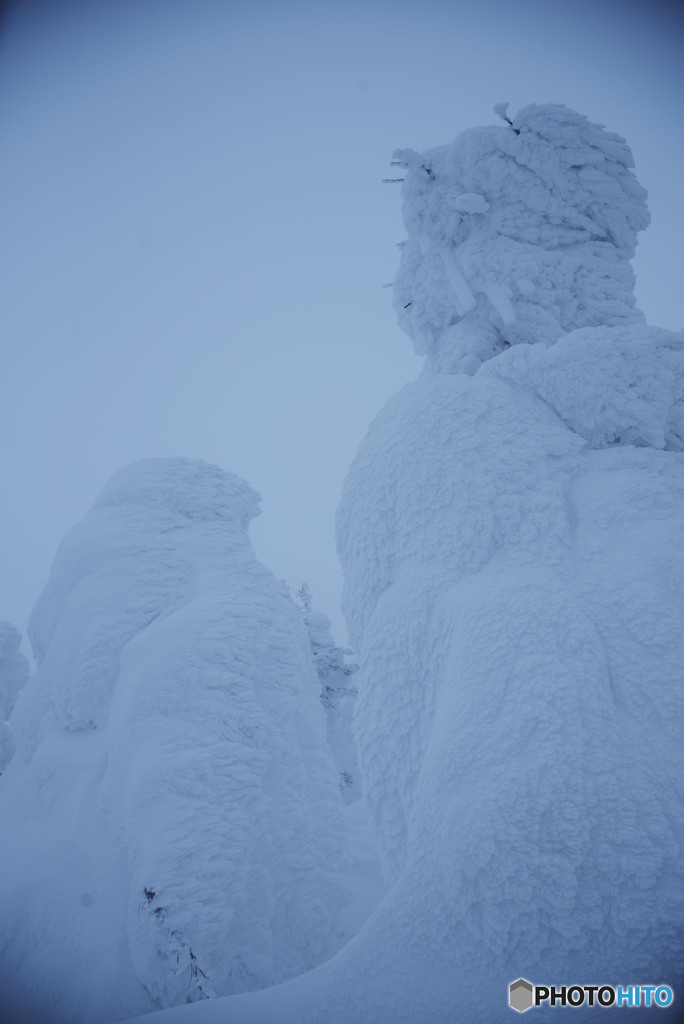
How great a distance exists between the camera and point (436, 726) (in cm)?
257

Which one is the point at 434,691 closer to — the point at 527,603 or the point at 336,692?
the point at 527,603

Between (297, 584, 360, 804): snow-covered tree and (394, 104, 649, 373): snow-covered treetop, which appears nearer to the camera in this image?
(394, 104, 649, 373): snow-covered treetop

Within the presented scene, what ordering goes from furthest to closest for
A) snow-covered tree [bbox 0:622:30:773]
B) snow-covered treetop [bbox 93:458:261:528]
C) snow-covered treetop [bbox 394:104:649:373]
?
snow-covered tree [bbox 0:622:30:773]
snow-covered treetop [bbox 93:458:261:528]
snow-covered treetop [bbox 394:104:649:373]

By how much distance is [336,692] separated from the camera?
8.98 m

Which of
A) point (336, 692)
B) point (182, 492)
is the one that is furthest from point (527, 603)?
point (336, 692)

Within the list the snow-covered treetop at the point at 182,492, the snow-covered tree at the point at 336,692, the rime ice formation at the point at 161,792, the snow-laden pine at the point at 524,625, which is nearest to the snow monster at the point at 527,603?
the snow-laden pine at the point at 524,625

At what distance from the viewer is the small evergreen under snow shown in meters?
2.08

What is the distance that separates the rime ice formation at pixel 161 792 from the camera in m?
3.18

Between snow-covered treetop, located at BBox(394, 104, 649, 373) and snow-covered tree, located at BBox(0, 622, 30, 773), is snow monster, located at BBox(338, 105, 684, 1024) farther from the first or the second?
snow-covered tree, located at BBox(0, 622, 30, 773)

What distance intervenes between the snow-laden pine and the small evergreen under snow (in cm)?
1

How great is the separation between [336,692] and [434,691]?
21.8ft

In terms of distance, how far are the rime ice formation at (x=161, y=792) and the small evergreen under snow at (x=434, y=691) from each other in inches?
0.8

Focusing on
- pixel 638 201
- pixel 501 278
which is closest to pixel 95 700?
pixel 501 278

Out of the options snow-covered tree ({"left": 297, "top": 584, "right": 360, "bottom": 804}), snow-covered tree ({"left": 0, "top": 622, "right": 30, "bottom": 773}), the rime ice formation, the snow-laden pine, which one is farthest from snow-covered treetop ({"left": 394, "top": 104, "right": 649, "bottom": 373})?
snow-covered tree ({"left": 0, "top": 622, "right": 30, "bottom": 773})
